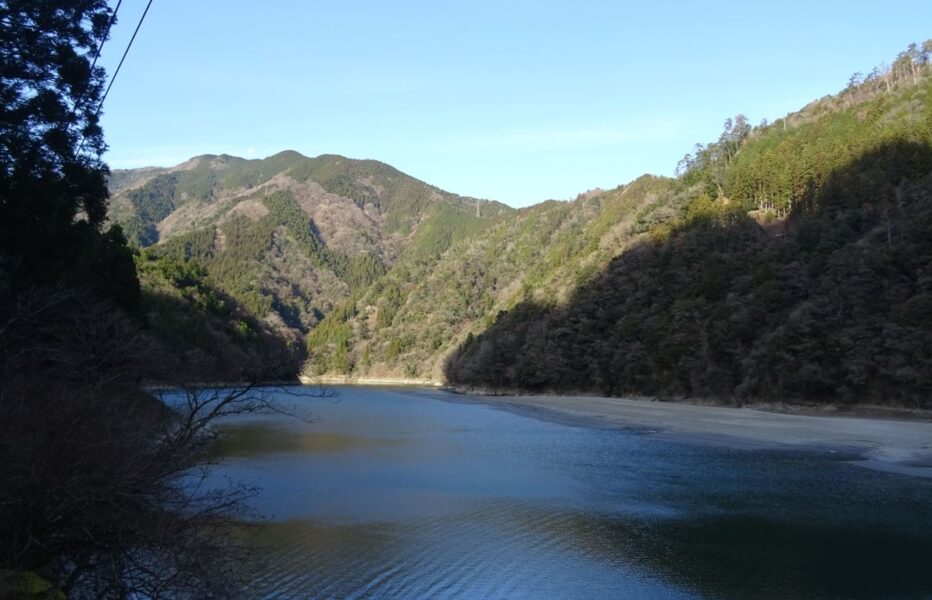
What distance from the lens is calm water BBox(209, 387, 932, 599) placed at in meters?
13.0

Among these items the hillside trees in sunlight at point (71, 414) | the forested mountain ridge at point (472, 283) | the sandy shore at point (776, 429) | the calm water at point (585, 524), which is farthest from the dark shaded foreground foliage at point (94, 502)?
the forested mountain ridge at point (472, 283)

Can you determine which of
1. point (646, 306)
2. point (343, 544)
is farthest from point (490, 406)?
point (343, 544)

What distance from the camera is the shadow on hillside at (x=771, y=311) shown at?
140 feet

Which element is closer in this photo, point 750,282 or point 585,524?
point 585,524

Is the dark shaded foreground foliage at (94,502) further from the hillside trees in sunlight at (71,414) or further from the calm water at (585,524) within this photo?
the calm water at (585,524)

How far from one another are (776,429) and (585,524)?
75.8 ft

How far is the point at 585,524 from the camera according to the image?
17469 millimetres

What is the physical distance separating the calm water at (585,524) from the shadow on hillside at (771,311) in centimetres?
1856

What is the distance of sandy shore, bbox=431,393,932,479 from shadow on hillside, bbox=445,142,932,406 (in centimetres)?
350

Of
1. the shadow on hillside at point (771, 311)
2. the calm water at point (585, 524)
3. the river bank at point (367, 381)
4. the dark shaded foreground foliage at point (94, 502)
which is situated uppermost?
the shadow on hillside at point (771, 311)

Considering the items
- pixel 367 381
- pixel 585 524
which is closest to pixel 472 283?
pixel 367 381

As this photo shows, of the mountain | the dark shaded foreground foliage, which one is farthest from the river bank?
the dark shaded foreground foliage

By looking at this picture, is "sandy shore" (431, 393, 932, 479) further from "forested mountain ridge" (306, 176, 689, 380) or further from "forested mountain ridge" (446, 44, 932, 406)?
"forested mountain ridge" (306, 176, 689, 380)

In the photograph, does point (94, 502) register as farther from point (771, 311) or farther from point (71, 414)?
point (771, 311)
